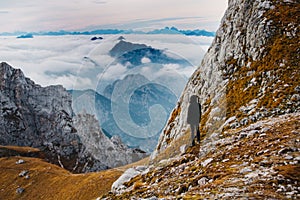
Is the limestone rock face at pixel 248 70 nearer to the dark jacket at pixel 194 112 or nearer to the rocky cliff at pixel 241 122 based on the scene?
the rocky cliff at pixel 241 122

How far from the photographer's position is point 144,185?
35250 mm

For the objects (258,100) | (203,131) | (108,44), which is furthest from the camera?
(108,44)

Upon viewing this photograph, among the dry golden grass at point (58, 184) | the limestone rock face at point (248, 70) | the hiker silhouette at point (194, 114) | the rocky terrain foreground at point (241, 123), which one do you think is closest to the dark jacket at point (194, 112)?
the hiker silhouette at point (194, 114)

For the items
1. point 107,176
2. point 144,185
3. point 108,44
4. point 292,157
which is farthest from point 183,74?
point 107,176

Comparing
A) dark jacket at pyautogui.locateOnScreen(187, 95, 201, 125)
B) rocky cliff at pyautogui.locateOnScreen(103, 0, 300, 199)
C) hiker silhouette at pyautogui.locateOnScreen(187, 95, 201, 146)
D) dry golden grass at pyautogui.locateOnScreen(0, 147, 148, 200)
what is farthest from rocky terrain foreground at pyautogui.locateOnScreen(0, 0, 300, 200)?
→ dry golden grass at pyautogui.locateOnScreen(0, 147, 148, 200)

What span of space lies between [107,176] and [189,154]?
119 metres

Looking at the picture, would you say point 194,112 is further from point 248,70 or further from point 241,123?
point 248,70

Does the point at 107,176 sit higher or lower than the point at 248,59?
lower

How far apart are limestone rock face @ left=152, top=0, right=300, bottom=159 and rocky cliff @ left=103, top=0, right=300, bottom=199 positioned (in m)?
0.12

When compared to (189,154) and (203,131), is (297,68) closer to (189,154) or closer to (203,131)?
(203,131)

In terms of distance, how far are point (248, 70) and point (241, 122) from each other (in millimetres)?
11457

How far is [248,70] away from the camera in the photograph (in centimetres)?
4772

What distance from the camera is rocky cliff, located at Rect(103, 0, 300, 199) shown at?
22.5 meters

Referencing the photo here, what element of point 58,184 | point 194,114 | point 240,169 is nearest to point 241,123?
point 194,114
